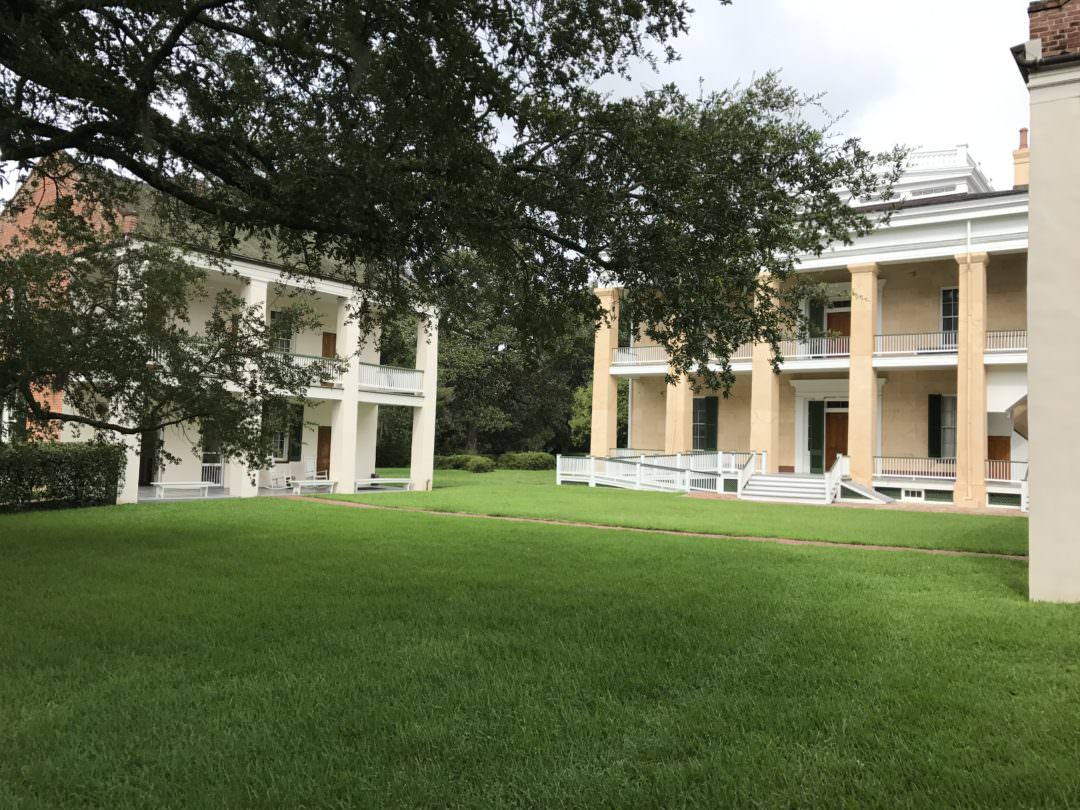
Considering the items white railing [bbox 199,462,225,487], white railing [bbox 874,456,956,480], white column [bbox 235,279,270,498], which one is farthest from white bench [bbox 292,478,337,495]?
white railing [bbox 874,456,956,480]

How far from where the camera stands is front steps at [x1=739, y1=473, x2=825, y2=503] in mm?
22969

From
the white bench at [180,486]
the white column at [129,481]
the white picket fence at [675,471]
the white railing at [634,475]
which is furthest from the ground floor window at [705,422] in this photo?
the white column at [129,481]

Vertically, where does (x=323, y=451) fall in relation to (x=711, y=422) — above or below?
below

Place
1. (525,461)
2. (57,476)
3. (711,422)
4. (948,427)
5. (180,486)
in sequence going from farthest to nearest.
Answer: (525,461)
(711,422)
(948,427)
(180,486)
(57,476)

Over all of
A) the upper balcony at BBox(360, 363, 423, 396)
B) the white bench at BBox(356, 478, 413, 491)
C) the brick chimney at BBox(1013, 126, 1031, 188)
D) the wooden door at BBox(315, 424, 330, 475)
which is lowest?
the white bench at BBox(356, 478, 413, 491)

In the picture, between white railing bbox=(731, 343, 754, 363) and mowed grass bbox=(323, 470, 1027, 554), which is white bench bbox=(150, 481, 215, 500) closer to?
mowed grass bbox=(323, 470, 1027, 554)

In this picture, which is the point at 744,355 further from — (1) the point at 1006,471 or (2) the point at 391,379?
(2) the point at 391,379

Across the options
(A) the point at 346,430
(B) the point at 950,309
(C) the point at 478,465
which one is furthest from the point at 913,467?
(C) the point at 478,465

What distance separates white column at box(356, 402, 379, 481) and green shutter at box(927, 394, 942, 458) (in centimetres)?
1817

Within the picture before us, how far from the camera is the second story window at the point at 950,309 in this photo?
80.4 ft

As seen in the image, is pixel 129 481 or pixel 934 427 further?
pixel 934 427

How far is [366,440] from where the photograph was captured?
87.9 ft

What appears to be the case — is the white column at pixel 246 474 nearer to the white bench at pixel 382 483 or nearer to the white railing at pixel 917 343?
the white bench at pixel 382 483

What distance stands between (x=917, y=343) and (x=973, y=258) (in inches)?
122
